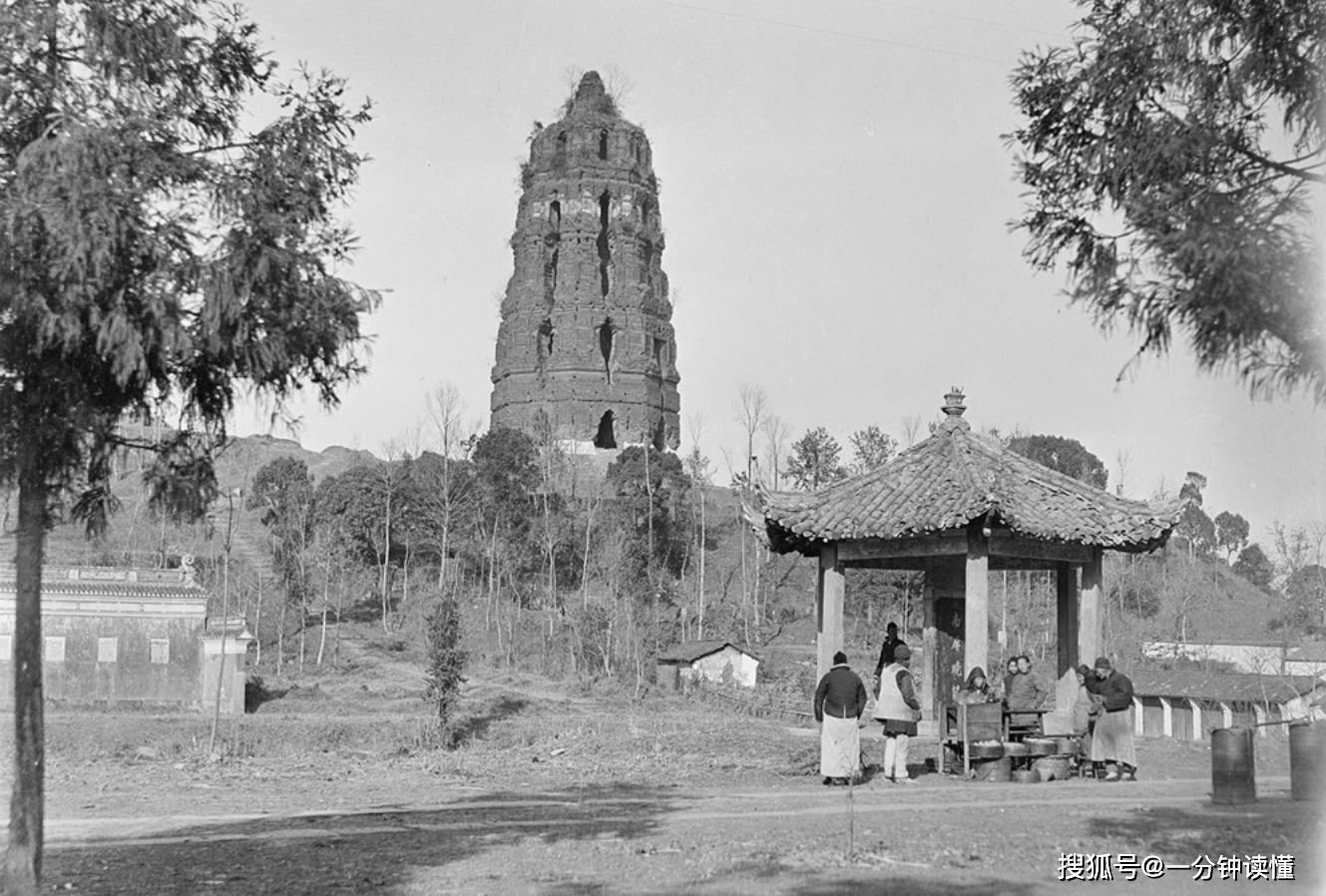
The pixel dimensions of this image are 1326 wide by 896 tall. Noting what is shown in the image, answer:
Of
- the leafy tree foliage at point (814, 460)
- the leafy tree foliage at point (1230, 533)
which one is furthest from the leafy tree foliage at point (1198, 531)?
the leafy tree foliage at point (814, 460)

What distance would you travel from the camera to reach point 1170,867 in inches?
336

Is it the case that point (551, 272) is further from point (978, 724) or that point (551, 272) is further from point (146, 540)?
point (978, 724)

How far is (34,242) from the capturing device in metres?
7.11

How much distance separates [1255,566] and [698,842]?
65.8 meters

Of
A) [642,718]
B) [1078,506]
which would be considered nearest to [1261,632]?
[642,718]

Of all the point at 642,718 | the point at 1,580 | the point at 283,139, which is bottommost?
the point at 642,718

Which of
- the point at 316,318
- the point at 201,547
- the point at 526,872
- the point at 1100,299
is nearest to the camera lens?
the point at 1100,299

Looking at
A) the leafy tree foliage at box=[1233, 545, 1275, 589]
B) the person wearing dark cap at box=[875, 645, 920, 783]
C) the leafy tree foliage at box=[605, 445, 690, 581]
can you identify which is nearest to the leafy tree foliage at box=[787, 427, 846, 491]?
the leafy tree foliage at box=[605, 445, 690, 581]

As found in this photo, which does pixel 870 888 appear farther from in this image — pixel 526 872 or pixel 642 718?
pixel 642 718

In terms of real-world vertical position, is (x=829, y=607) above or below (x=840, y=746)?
above

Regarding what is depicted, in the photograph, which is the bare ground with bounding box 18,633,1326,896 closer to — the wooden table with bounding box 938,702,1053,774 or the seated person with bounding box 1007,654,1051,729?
the wooden table with bounding box 938,702,1053,774

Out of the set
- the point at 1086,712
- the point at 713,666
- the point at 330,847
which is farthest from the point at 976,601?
the point at 713,666

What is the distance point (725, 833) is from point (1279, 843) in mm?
4033

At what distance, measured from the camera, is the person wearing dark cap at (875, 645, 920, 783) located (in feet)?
44.7
